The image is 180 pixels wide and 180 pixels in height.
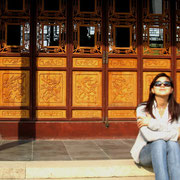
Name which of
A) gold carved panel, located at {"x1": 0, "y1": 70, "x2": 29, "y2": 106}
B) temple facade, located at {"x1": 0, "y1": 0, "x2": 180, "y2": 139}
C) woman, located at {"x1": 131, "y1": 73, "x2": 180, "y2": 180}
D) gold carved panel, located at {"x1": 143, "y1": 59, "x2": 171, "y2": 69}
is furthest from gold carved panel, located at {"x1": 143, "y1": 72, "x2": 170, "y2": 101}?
woman, located at {"x1": 131, "y1": 73, "x2": 180, "y2": 180}

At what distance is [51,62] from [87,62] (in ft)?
Answer: 2.41

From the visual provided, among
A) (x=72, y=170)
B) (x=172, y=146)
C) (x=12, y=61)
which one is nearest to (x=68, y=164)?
(x=72, y=170)

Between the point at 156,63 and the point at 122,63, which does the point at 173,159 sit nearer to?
the point at 122,63

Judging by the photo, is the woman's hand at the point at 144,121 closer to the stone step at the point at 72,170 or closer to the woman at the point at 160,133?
the woman at the point at 160,133

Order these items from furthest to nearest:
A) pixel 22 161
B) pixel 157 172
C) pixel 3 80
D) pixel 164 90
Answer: pixel 3 80 → pixel 22 161 → pixel 164 90 → pixel 157 172

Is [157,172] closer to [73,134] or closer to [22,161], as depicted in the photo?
[22,161]

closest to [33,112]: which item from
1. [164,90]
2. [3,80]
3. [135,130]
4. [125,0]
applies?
[3,80]

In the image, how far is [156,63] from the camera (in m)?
7.34

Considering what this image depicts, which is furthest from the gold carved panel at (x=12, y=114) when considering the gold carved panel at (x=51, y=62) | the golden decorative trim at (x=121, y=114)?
the golden decorative trim at (x=121, y=114)

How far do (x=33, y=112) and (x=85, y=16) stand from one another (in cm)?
223

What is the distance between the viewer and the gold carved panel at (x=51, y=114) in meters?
7.04

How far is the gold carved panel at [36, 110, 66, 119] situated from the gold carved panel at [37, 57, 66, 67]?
0.93 meters

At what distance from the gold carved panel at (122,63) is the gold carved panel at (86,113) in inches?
39.2

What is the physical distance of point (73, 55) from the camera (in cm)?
711
